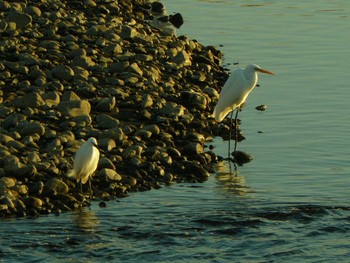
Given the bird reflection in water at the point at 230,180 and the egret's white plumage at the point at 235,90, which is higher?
the egret's white plumage at the point at 235,90

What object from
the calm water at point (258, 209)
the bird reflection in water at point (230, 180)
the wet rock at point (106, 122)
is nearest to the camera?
the calm water at point (258, 209)

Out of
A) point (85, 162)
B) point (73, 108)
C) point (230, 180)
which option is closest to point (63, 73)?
point (73, 108)

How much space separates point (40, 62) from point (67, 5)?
17.5ft

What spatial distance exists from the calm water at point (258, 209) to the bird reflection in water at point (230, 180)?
0.05ft

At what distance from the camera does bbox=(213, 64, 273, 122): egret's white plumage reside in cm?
1738

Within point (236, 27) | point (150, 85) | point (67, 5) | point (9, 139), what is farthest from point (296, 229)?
point (236, 27)

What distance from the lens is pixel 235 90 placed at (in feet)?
57.3

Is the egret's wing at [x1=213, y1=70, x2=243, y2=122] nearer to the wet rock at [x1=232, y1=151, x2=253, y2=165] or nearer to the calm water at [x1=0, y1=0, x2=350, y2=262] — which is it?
the calm water at [x1=0, y1=0, x2=350, y2=262]

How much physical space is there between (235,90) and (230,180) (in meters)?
2.50

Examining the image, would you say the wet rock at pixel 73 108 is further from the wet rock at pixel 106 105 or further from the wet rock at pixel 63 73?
the wet rock at pixel 63 73

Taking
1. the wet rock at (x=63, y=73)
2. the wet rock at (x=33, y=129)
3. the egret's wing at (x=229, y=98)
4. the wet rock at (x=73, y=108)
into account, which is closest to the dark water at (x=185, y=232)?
the wet rock at (x=33, y=129)

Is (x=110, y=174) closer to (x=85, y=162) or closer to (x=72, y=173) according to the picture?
(x=72, y=173)

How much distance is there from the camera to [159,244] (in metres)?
12.3

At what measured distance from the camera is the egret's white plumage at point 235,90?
57.0 feet
